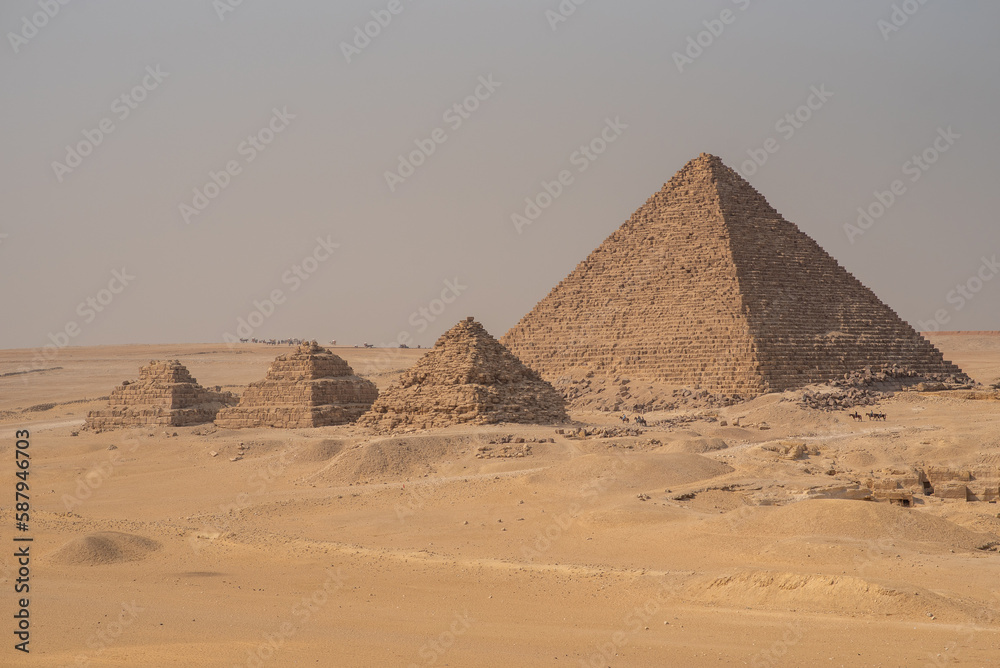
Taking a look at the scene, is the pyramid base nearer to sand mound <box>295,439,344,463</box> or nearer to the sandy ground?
the sandy ground

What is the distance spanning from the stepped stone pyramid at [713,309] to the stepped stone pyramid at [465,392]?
1014cm

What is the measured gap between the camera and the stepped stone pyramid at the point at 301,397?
30469 millimetres

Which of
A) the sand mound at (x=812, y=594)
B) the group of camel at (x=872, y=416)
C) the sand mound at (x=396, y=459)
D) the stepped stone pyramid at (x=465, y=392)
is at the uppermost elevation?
the stepped stone pyramid at (x=465, y=392)

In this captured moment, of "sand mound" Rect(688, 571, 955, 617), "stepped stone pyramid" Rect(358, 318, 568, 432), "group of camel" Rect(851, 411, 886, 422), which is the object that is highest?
"stepped stone pyramid" Rect(358, 318, 568, 432)

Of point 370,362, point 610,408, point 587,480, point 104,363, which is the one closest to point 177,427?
point 610,408

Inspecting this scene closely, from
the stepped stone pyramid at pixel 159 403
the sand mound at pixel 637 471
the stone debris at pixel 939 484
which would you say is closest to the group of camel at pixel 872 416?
the sand mound at pixel 637 471

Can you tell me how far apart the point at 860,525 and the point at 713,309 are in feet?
85.8

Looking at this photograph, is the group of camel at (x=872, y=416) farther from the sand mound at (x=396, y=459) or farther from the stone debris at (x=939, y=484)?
the sand mound at (x=396, y=459)

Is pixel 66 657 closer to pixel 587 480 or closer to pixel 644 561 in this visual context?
pixel 644 561

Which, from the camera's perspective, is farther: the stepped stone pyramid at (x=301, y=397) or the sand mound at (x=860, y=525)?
the stepped stone pyramid at (x=301, y=397)

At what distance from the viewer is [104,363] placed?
318 ft

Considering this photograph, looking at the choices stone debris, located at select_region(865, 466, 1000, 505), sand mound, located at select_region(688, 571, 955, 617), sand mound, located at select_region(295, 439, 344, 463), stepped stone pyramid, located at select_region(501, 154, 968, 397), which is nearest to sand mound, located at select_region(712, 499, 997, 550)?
sand mound, located at select_region(688, 571, 955, 617)

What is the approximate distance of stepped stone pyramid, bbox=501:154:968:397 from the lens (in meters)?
37.1

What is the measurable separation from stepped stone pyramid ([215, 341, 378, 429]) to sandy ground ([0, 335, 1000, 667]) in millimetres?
3530
